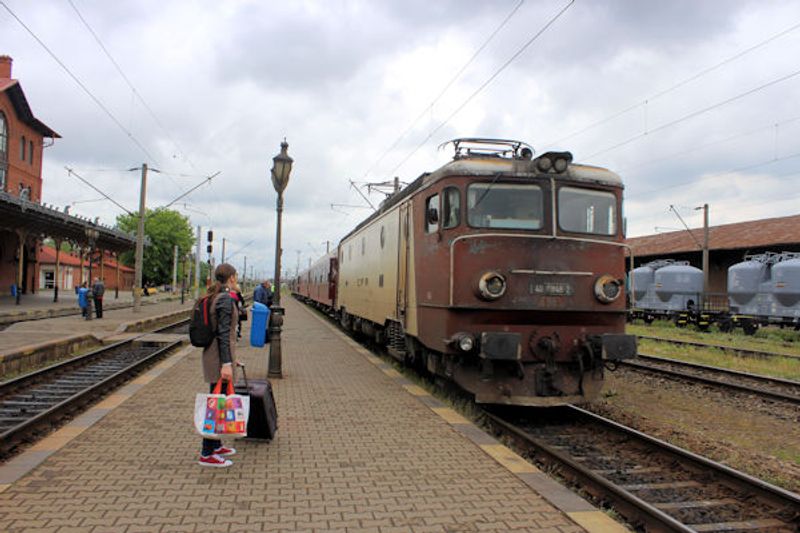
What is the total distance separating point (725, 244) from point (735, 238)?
1.21 m

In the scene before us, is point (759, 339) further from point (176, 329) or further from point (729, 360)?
point (176, 329)

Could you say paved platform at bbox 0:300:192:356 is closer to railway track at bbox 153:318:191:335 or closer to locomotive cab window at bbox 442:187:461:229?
railway track at bbox 153:318:191:335

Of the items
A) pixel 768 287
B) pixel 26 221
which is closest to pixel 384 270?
pixel 768 287

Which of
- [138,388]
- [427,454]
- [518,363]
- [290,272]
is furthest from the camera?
[290,272]

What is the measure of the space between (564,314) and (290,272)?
139 metres

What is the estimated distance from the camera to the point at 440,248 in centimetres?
781

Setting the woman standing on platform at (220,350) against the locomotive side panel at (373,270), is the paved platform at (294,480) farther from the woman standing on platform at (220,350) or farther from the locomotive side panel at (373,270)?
the locomotive side panel at (373,270)

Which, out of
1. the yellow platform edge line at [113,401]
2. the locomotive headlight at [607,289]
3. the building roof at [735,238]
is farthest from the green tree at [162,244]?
the locomotive headlight at [607,289]

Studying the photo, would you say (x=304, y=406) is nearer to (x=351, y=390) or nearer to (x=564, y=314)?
(x=351, y=390)

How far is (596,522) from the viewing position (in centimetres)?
414

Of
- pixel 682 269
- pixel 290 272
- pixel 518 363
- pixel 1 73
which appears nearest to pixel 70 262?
pixel 1 73

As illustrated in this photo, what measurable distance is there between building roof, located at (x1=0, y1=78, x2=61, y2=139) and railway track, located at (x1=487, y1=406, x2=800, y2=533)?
41878 millimetres

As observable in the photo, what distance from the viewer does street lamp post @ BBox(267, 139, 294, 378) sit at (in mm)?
10078

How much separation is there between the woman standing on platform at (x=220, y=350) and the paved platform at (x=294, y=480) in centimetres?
14
